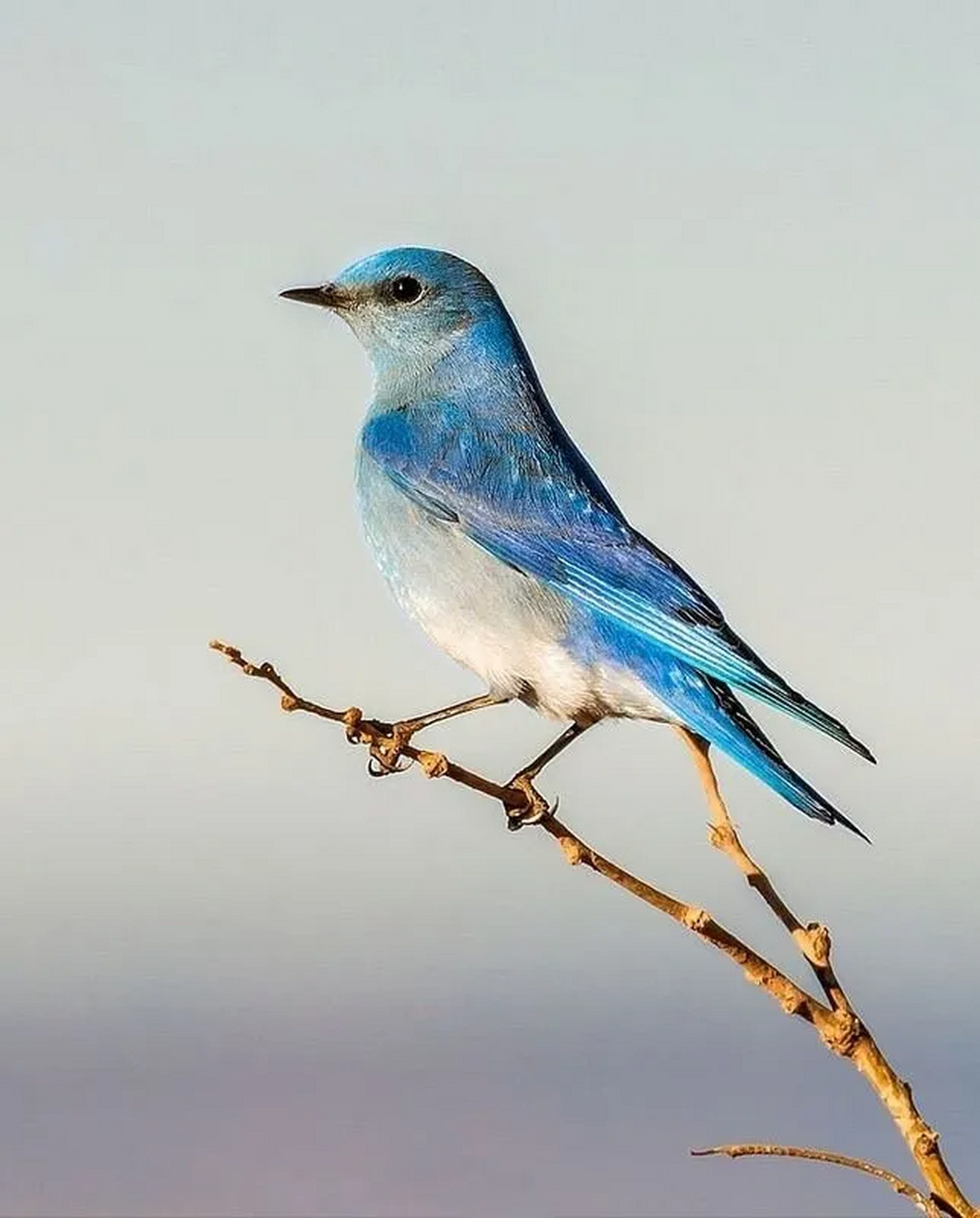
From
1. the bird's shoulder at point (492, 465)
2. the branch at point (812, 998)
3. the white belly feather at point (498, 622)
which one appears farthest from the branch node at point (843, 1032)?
the bird's shoulder at point (492, 465)

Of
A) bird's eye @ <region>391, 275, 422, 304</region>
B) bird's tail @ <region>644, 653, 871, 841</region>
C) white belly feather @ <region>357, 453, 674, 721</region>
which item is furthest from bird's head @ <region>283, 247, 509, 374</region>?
bird's tail @ <region>644, 653, 871, 841</region>

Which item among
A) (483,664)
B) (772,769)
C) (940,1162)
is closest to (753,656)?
(772,769)

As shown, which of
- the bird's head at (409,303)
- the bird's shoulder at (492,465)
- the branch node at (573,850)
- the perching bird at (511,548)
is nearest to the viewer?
the branch node at (573,850)

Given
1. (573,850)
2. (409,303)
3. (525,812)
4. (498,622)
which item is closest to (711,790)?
(573,850)

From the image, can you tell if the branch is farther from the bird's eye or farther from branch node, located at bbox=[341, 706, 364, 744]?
the bird's eye

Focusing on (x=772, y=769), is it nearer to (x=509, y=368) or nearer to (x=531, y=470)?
(x=531, y=470)

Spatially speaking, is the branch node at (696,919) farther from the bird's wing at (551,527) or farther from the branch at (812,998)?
the bird's wing at (551,527)

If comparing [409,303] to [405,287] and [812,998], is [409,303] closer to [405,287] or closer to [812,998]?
[405,287]
